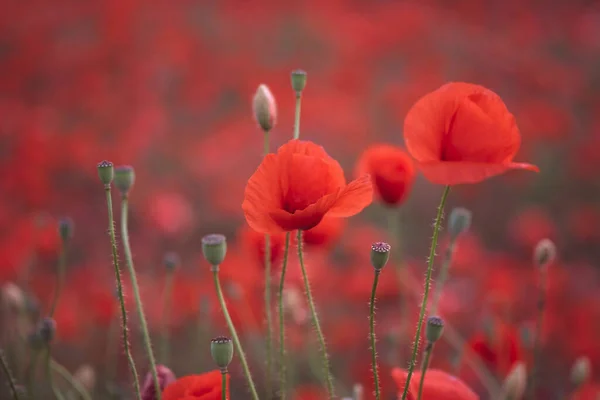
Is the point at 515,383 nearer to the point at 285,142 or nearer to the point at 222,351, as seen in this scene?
the point at 222,351

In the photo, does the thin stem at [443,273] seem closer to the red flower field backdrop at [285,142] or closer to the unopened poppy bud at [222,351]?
the unopened poppy bud at [222,351]

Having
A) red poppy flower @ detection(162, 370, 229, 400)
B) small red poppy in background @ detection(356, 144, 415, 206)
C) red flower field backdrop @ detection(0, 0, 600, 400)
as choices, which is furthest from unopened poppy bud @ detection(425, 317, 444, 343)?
red flower field backdrop @ detection(0, 0, 600, 400)

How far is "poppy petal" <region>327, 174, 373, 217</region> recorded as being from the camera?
0.47m

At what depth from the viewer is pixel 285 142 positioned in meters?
1.49

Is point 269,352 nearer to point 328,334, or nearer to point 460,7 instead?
point 328,334

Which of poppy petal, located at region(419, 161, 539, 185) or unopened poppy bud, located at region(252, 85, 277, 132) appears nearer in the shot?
poppy petal, located at region(419, 161, 539, 185)

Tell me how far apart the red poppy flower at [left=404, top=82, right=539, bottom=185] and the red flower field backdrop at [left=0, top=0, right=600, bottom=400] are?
0.90 meters

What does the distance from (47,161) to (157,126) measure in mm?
375

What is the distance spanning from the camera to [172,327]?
1500 mm

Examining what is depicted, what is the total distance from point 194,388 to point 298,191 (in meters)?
0.16

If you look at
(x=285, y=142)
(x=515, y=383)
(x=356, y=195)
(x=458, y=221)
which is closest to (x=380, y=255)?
(x=356, y=195)

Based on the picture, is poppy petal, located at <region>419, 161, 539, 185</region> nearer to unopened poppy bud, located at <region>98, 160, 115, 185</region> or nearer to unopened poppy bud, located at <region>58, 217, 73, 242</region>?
unopened poppy bud, located at <region>98, 160, 115, 185</region>

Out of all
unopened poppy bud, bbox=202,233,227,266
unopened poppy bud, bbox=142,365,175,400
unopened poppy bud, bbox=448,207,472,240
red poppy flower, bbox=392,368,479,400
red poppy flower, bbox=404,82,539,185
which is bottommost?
unopened poppy bud, bbox=142,365,175,400

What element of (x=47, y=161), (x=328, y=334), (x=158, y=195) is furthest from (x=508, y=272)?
(x=47, y=161)
